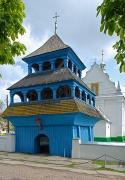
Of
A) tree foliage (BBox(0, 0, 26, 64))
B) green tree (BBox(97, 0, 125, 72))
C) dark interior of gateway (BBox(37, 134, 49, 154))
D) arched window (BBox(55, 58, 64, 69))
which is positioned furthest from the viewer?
arched window (BBox(55, 58, 64, 69))

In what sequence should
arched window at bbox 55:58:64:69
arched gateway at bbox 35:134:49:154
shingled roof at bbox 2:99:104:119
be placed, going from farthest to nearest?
arched window at bbox 55:58:64:69 < arched gateway at bbox 35:134:49:154 < shingled roof at bbox 2:99:104:119

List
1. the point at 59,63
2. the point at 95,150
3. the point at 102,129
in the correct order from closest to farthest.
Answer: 1. the point at 95,150
2. the point at 59,63
3. the point at 102,129

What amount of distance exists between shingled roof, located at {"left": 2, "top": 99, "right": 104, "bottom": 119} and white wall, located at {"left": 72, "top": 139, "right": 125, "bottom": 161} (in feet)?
8.28

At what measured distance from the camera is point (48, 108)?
947 inches

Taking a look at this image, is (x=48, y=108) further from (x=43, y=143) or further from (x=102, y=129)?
(x=102, y=129)

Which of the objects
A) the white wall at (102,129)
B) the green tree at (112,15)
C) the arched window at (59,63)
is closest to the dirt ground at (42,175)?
the green tree at (112,15)

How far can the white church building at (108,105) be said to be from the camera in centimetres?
3675

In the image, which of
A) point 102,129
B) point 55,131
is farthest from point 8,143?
point 102,129

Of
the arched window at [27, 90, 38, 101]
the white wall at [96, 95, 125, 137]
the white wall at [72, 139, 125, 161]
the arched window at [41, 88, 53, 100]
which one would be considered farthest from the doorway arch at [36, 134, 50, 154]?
the white wall at [96, 95, 125, 137]

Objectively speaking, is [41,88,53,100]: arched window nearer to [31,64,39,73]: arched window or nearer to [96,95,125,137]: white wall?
[31,64,39,73]: arched window

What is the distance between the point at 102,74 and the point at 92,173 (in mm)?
25954

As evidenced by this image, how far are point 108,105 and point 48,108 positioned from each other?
676 inches

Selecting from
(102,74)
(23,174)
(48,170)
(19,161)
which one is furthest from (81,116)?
(102,74)

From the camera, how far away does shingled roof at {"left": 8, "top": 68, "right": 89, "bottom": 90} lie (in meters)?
24.8
